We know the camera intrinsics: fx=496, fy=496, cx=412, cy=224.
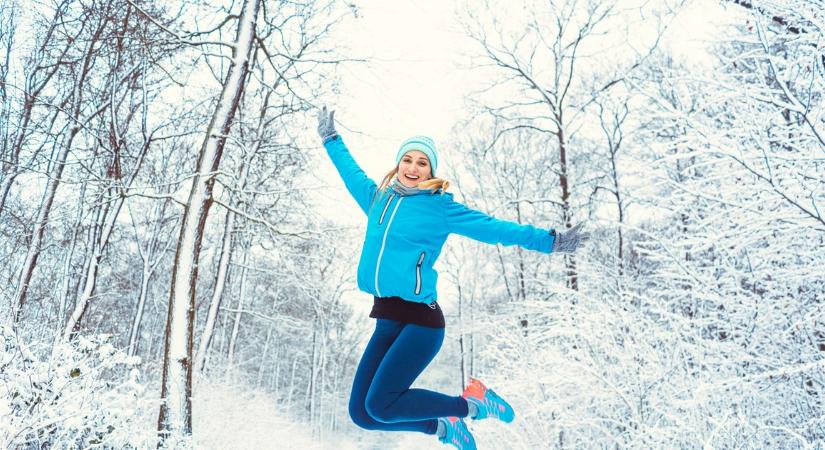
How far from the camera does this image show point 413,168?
2.45m

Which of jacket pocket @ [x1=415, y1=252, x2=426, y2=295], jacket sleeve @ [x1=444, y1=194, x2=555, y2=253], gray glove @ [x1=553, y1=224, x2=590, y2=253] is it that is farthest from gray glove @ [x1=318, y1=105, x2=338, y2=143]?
gray glove @ [x1=553, y1=224, x2=590, y2=253]

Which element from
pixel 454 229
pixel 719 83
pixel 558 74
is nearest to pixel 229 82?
pixel 454 229

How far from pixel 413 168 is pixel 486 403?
52.8 inches

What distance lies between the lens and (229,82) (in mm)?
5242

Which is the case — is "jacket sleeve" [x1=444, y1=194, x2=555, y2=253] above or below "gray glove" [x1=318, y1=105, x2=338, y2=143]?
below

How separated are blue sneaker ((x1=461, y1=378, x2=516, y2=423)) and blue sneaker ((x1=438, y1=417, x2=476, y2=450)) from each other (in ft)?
0.53

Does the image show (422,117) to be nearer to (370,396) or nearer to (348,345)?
(370,396)

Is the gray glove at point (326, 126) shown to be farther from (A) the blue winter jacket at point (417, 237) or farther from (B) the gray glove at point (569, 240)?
(B) the gray glove at point (569, 240)

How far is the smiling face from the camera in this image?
245 centimetres

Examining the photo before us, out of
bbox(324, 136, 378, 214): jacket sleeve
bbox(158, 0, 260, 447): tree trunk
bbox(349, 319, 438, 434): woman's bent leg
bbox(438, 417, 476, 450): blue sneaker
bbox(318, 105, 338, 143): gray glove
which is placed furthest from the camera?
bbox(158, 0, 260, 447): tree trunk

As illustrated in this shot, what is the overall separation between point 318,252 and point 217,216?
4.68 m

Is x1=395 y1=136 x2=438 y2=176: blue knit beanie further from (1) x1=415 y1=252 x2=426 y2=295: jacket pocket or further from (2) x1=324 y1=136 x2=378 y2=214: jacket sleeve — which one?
(1) x1=415 y1=252 x2=426 y2=295: jacket pocket

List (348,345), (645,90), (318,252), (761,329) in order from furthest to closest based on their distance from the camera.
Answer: (348,345) → (318,252) → (761,329) → (645,90)

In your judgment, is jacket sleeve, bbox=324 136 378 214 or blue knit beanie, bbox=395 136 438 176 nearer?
blue knit beanie, bbox=395 136 438 176
